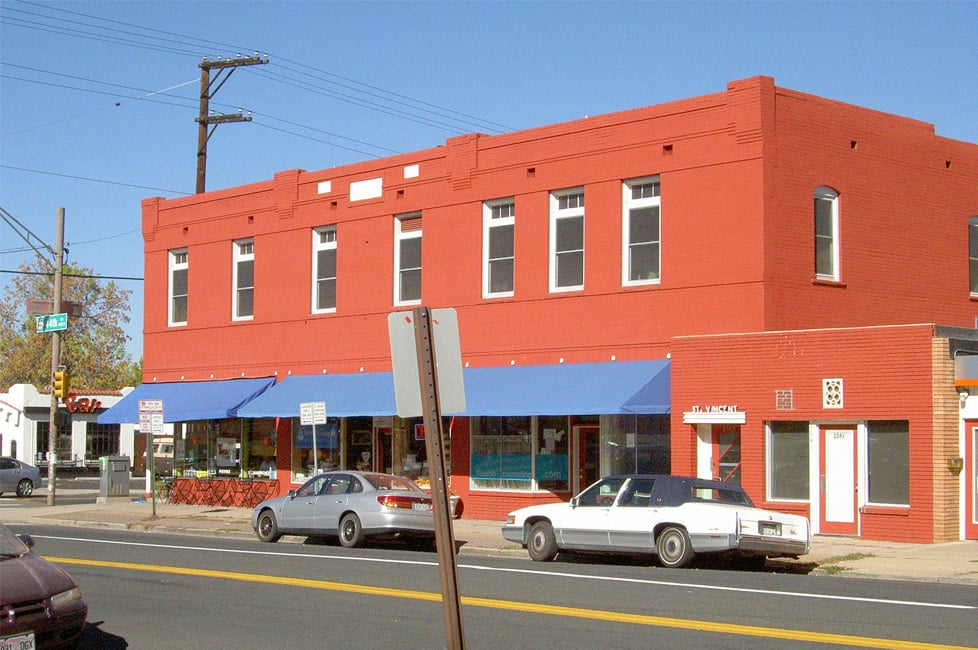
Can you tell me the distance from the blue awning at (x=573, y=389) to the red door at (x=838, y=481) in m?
3.19

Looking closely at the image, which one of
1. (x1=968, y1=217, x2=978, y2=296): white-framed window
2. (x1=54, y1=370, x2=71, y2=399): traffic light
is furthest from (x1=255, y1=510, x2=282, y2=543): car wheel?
(x1=968, y1=217, x2=978, y2=296): white-framed window

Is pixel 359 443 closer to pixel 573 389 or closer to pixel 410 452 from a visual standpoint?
pixel 410 452

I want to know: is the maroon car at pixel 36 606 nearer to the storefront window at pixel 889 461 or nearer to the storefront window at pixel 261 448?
the storefront window at pixel 889 461

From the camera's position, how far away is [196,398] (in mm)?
33125

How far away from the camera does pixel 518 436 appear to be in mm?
26766

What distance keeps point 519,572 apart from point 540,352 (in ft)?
31.9

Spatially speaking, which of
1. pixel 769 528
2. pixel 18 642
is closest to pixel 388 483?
pixel 769 528

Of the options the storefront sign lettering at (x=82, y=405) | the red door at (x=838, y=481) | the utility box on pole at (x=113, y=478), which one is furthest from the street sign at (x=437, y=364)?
the storefront sign lettering at (x=82, y=405)

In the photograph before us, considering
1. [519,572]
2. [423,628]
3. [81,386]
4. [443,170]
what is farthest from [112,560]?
[81,386]

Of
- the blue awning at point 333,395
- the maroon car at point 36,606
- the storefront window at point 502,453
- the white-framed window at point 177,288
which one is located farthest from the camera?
the white-framed window at point 177,288

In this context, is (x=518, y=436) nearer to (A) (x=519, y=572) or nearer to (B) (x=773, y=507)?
(B) (x=773, y=507)

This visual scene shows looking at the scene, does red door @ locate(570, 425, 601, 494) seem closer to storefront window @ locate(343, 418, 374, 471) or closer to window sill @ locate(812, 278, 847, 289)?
window sill @ locate(812, 278, 847, 289)

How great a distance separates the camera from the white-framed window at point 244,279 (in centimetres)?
3316

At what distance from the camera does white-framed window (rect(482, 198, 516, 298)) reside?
27344 millimetres
